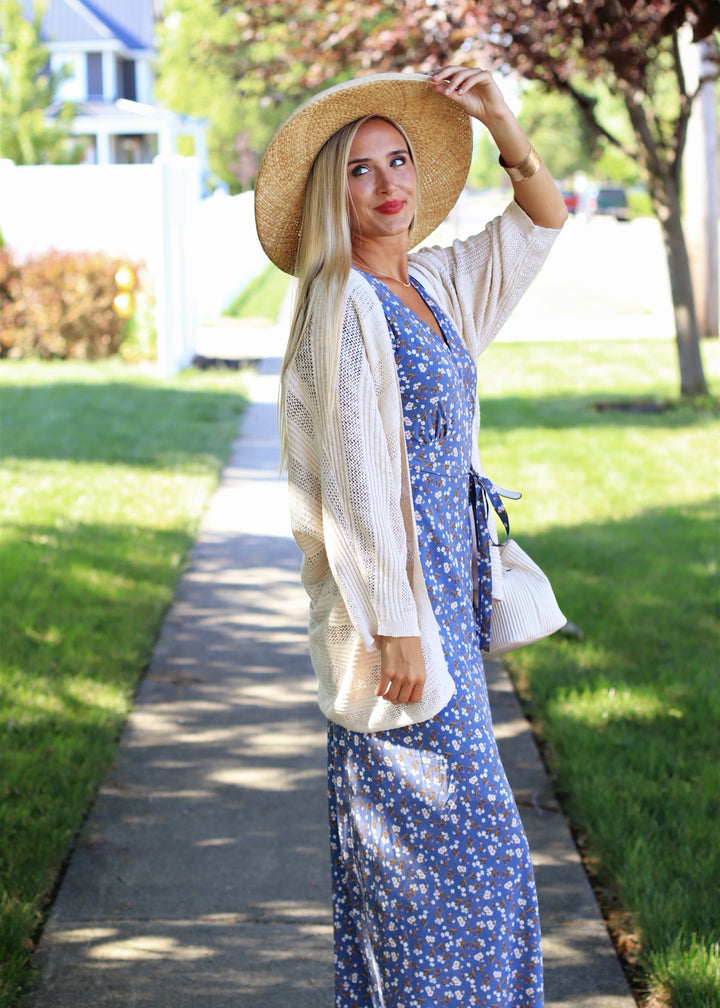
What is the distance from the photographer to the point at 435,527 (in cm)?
241

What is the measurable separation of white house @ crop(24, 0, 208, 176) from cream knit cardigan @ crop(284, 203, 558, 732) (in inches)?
1596

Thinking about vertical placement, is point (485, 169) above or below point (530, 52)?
below

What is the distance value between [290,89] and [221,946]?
9.77 meters

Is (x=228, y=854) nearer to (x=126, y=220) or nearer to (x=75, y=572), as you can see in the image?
(x=75, y=572)

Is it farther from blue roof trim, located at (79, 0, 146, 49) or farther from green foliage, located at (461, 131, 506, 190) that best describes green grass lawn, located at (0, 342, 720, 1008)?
green foliage, located at (461, 131, 506, 190)

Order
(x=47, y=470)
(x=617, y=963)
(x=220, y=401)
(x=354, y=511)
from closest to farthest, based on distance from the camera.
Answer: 1. (x=354, y=511)
2. (x=617, y=963)
3. (x=47, y=470)
4. (x=220, y=401)

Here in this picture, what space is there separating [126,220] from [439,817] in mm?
11661

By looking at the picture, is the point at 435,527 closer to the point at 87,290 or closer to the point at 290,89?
the point at 290,89

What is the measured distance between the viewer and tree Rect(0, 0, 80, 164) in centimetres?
3047

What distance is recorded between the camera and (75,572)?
6.07 meters

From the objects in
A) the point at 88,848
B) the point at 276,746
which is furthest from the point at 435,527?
the point at 276,746

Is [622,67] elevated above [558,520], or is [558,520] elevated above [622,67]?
[622,67]

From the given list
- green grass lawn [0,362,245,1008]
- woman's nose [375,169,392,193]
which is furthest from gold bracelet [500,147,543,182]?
green grass lawn [0,362,245,1008]

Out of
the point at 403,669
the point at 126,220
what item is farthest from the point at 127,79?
the point at 403,669
